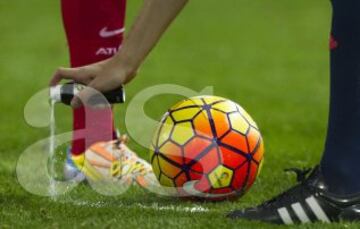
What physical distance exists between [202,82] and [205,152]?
4.01 m

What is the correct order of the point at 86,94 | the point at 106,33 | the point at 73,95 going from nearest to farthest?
the point at 86,94 → the point at 73,95 → the point at 106,33

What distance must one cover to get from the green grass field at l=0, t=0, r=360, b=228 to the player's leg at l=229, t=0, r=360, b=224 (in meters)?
0.09

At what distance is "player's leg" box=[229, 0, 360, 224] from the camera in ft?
10.3

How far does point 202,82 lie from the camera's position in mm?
7680

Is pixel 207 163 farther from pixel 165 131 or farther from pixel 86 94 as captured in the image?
pixel 86 94

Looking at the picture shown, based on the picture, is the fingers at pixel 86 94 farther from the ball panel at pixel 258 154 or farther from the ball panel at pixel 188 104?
the ball panel at pixel 258 154

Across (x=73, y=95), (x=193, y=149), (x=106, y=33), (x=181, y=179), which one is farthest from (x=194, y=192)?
(x=106, y=33)

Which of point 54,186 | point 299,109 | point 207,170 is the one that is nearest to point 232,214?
point 207,170

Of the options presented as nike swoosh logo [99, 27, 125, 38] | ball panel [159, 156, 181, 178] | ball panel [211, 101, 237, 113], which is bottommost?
ball panel [159, 156, 181, 178]

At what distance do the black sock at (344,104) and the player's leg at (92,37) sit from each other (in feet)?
4.50

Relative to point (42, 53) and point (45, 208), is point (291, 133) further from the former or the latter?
point (42, 53)

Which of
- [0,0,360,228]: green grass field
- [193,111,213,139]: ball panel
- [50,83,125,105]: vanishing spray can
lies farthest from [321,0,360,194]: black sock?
[50,83,125,105]: vanishing spray can

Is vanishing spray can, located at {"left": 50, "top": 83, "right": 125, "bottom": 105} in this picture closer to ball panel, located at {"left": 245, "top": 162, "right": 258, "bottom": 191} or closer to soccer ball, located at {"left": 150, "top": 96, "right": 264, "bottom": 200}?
soccer ball, located at {"left": 150, "top": 96, "right": 264, "bottom": 200}

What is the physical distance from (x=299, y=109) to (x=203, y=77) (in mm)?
1428
